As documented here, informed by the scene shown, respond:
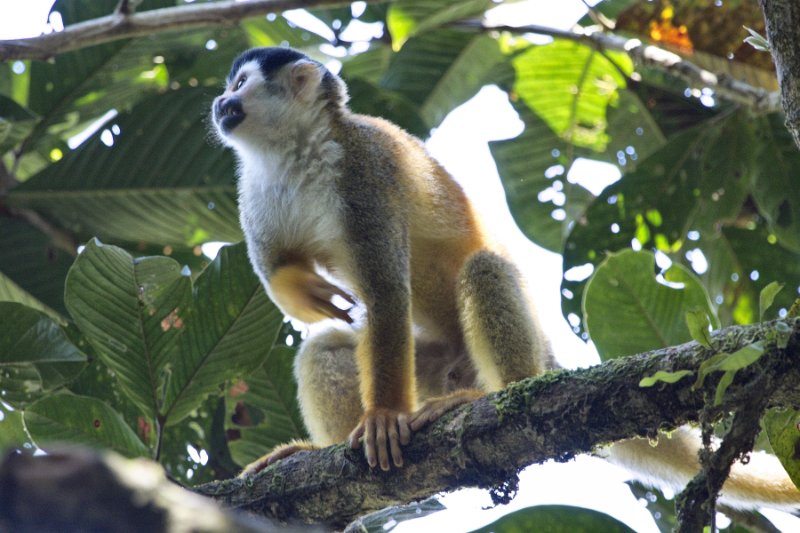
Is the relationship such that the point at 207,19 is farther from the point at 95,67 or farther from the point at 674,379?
the point at 674,379

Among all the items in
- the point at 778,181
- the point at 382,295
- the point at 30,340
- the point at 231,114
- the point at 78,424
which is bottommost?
the point at 78,424

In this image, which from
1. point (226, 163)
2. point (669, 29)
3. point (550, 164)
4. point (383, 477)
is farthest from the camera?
point (550, 164)

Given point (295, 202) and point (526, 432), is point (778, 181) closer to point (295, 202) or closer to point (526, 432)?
point (295, 202)

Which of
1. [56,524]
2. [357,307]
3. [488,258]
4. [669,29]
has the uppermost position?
[669,29]

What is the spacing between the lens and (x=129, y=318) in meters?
3.45

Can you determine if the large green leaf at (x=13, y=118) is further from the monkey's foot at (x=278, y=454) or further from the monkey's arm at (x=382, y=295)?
the monkey's foot at (x=278, y=454)

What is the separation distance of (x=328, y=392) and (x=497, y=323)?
0.83m

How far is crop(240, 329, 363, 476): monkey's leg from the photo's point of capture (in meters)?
3.96

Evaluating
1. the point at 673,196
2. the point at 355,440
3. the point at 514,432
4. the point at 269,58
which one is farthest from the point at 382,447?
the point at 673,196

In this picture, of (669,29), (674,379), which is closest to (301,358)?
(674,379)

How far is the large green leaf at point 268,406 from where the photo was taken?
4.23 metres

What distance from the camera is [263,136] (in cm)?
442

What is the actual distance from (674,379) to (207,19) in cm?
304

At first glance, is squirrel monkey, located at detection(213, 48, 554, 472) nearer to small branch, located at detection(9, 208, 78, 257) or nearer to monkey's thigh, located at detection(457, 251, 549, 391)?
monkey's thigh, located at detection(457, 251, 549, 391)
